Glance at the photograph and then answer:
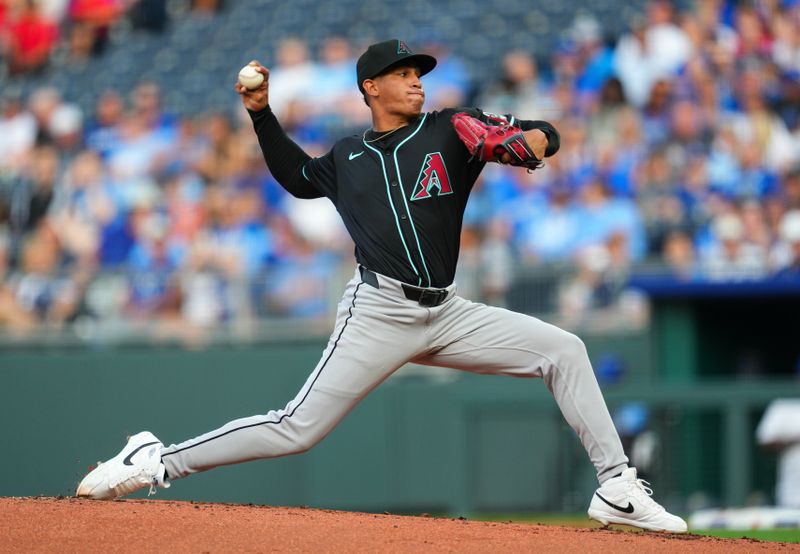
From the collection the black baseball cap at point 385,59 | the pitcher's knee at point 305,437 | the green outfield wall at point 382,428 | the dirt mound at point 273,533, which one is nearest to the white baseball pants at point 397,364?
the pitcher's knee at point 305,437

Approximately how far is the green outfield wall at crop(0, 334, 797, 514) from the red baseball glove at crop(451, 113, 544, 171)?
4.20 metres

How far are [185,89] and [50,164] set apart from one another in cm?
196

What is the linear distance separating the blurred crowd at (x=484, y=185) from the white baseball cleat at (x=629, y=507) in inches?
154

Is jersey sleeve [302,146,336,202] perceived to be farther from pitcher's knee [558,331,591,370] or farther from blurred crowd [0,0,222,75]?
blurred crowd [0,0,222,75]

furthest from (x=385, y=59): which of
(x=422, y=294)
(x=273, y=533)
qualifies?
(x=273, y=533)

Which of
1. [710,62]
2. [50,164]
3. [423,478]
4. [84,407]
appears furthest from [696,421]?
[50,164]

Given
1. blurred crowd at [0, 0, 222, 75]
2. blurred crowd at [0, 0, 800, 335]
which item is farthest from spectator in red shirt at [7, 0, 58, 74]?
blurred crowd at [0, 0, 800, 335]

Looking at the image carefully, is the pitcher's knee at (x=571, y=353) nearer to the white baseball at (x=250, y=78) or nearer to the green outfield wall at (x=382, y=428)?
the white baseball at (x=250, y=78)

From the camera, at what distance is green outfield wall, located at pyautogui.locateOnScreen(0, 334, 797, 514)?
8266mm

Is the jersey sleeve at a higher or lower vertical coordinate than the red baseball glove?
lower

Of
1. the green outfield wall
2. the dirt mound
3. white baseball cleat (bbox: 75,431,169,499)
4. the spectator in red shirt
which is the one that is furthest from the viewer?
the spectator in red shirt

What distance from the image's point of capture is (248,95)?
4.88 metres

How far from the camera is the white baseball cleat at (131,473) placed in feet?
15.3

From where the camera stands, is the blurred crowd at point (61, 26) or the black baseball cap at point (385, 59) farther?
the blurred crowd at point (61, 26)
